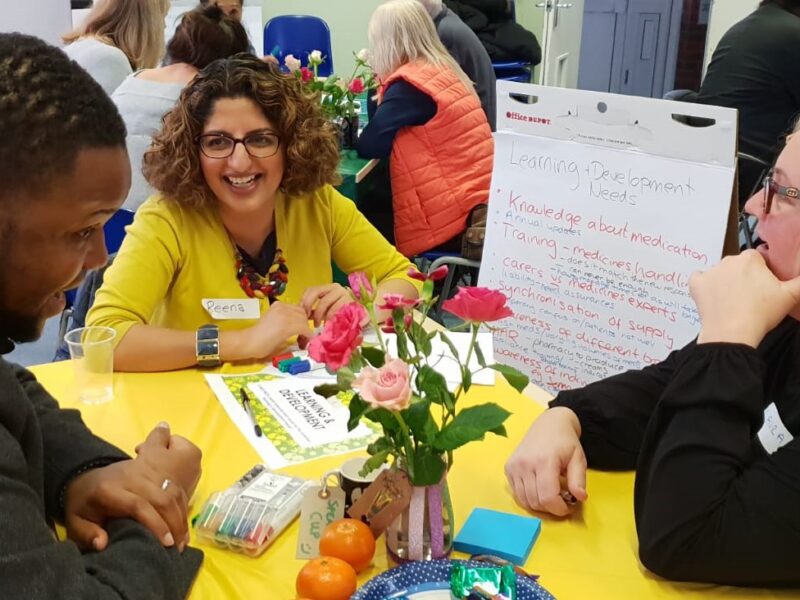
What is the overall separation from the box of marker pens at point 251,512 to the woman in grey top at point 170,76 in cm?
208

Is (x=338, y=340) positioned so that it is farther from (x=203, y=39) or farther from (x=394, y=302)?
(x=203, y=39)

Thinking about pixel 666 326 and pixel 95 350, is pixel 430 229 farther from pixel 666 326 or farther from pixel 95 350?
pixel 95 350

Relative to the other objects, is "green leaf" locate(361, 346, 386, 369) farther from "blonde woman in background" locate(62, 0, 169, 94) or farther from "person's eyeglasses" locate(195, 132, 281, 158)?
"blonde woman in background" locate(62, 0, 169, 94)

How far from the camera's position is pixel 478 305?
35.7 inches

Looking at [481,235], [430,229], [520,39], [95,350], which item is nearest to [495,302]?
[95,350]

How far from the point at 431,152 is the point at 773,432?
261cm

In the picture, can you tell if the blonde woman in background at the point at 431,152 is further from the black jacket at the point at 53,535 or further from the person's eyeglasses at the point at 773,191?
the black jacket at the point at 53,535

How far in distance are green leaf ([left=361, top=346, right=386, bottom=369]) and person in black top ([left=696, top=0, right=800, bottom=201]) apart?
2808 mm

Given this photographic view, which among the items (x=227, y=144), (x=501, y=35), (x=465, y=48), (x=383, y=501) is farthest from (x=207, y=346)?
(x=501, y=35)

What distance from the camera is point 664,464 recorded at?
982 millimetres

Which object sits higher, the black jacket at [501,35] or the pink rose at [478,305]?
the black jacket at [501,35]

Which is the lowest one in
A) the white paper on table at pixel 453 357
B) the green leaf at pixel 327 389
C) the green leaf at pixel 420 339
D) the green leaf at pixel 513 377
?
the white paper on table at pixel 453 357

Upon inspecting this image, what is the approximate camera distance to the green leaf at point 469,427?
92 centimetres

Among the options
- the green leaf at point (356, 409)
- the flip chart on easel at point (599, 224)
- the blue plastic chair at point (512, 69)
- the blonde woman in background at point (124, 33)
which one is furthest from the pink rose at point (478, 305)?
the blue plastic chair at point (512, 69)
